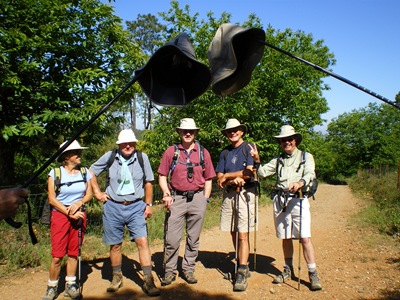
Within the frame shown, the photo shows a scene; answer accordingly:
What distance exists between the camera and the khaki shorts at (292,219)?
4.70 m

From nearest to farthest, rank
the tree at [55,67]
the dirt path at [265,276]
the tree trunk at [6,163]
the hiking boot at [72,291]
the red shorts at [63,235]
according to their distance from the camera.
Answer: the red shorts at [63,235], the hiking boot at [72,291], the dirt path at [265,276], the tree at [55,67], the tree trunk at [6,163]

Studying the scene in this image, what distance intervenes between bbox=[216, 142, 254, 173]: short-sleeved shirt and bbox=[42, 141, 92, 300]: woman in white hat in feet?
6.17

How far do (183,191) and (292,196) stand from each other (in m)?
1.48

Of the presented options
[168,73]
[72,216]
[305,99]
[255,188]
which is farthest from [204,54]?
[168,73]

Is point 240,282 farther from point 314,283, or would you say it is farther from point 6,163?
point 6,163

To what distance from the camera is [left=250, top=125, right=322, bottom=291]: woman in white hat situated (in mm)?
4684

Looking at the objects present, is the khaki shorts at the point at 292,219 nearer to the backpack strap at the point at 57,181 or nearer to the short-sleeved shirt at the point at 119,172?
the short-sleeved shirt at the point at 119,172

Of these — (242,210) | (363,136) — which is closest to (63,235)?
(242,210)

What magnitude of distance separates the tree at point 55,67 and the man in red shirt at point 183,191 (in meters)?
2.43

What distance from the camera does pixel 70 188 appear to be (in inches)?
179

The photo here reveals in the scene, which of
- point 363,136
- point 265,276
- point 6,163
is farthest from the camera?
point 363,136

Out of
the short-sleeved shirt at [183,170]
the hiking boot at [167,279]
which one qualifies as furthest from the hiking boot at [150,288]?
the short-sleeved shirt at [183,170]

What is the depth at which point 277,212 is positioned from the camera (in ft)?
16.4

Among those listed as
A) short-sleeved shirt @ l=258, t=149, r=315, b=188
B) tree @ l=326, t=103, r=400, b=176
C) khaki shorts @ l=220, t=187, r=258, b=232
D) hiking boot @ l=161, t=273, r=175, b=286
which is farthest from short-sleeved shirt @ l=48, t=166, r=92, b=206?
tree @ l=326, t=103, r=400, b=176
